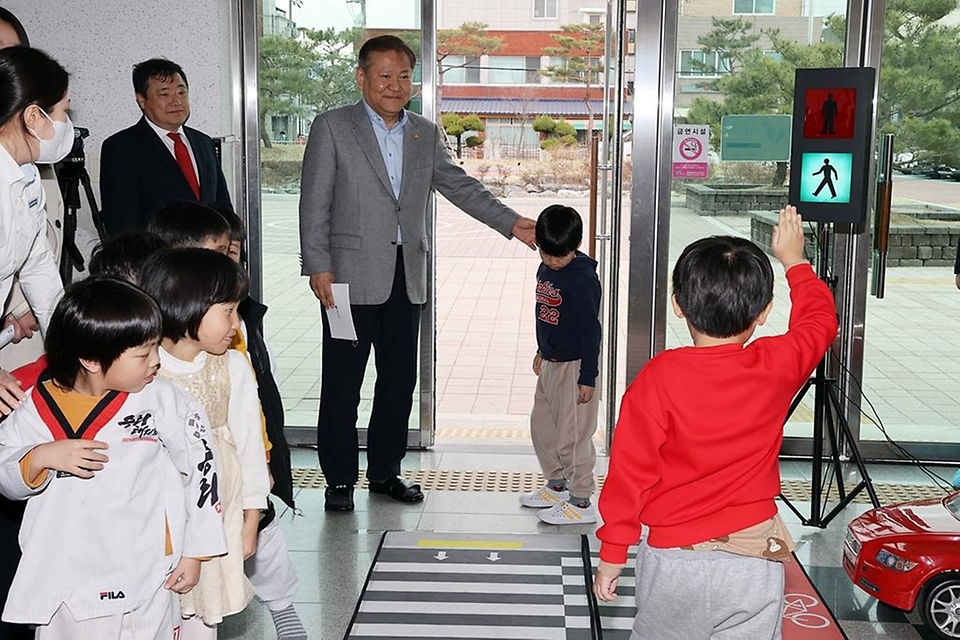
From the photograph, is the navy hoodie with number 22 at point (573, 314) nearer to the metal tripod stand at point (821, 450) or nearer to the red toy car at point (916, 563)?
the metal tripod stand at point (821, 450)

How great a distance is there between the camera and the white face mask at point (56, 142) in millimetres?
2472

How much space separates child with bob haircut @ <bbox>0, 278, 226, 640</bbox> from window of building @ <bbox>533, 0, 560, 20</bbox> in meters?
10.1

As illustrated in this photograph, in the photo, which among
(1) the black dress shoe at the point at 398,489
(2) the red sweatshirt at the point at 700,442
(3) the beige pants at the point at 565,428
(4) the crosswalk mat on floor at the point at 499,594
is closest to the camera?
(2) the red sweatshirt at the point at 700,442

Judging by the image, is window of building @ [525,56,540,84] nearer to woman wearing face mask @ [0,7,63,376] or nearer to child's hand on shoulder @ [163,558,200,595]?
woman wearing face mask @ [0,7,63,376]

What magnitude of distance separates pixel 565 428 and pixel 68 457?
2219 mm

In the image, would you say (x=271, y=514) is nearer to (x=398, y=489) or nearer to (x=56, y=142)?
(x=56, y=142)

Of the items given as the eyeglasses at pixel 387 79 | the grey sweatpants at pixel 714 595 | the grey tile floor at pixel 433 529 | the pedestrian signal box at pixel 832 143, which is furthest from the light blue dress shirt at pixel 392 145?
the grey sweatpants at pixel 714 595

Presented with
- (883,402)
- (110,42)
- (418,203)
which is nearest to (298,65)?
(110,42)

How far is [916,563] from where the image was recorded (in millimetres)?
2996

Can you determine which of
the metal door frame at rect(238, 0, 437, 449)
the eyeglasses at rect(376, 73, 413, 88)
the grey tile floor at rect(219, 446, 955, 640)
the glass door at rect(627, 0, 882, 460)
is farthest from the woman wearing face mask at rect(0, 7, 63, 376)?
the glass door at rect(627, 0, 882, 460)

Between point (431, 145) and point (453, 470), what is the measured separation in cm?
138

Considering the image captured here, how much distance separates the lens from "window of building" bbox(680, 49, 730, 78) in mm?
4566

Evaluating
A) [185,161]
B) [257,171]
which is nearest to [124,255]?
[185,161]

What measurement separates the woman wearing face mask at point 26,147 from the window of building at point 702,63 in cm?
282
